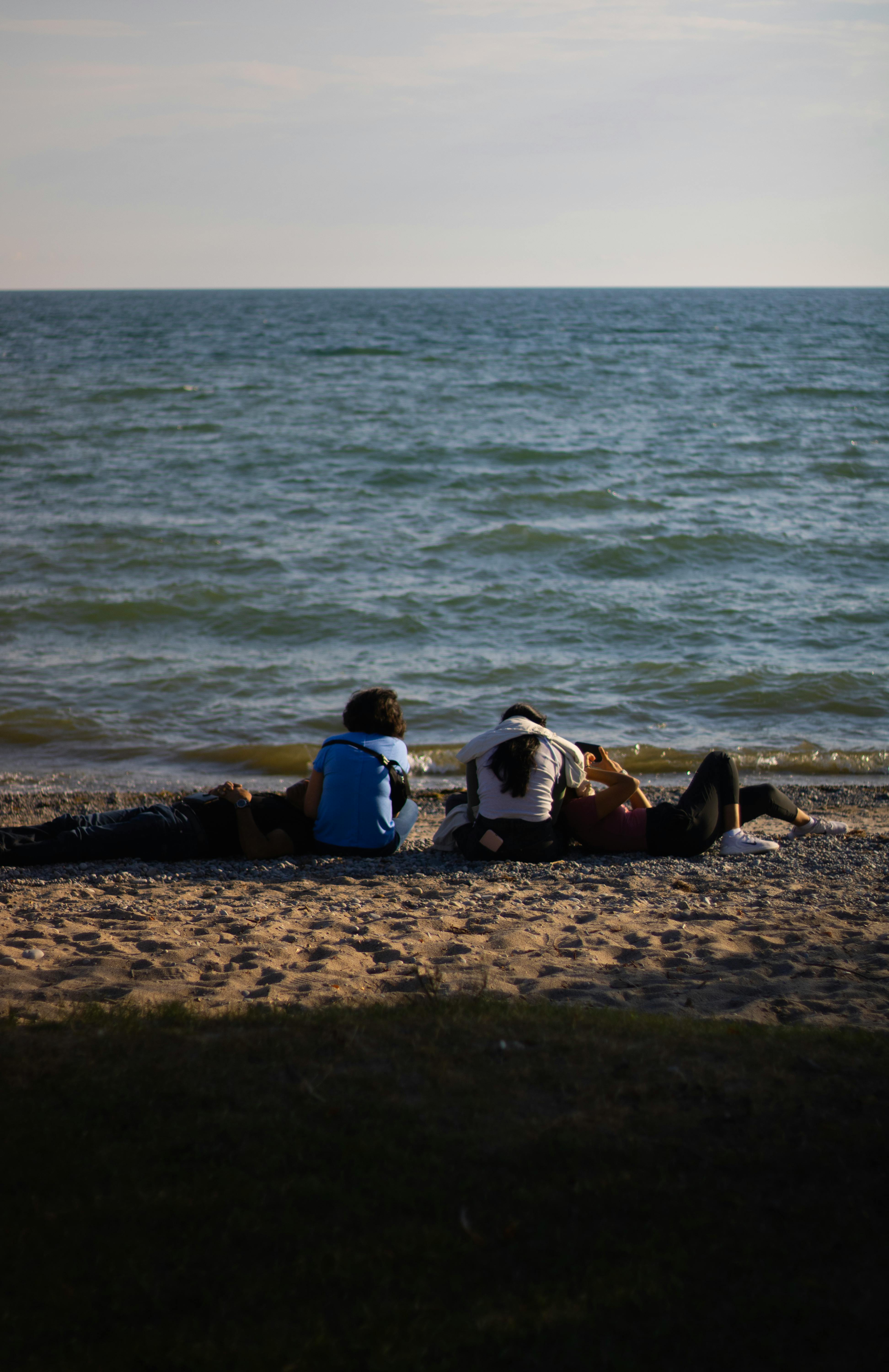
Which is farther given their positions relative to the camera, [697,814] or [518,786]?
[697,814]

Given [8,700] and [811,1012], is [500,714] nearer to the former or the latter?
[8,700]

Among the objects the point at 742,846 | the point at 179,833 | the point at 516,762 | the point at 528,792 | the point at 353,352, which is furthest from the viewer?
the point at 353,352

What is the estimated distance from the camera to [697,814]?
6215mm

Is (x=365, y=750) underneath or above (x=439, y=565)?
underneath

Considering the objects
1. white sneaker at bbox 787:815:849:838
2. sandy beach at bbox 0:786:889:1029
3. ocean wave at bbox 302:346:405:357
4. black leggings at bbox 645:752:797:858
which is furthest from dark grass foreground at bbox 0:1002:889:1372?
ocean wave at bbox 302:346:405:357

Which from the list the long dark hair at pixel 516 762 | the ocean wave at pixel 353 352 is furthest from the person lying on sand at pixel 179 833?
the ocean wave at pixel 353 352

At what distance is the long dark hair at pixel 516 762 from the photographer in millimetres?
5832

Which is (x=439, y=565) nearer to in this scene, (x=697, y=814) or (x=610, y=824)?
(x=610, y=824)

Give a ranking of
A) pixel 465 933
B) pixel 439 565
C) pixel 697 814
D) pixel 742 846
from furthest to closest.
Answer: pixel 439 565
pixel 742 846
pixel 697 814
pixel 465 933

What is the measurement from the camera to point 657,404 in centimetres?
2961

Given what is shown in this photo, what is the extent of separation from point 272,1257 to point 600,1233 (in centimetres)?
77

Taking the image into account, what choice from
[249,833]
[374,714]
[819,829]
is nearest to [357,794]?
[374,714]

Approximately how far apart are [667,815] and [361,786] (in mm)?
1866

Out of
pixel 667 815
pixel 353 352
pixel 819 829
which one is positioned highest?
pixel 353 352
